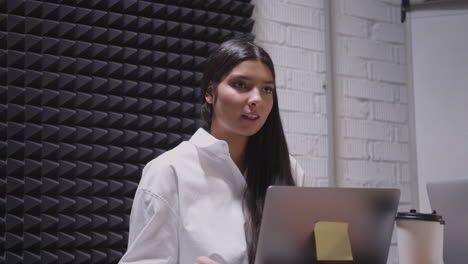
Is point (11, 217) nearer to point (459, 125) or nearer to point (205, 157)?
point (205, 157)

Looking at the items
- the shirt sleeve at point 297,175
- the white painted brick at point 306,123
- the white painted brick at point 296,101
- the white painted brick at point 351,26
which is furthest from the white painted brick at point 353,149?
A: the shirt sleeve at point 297,175

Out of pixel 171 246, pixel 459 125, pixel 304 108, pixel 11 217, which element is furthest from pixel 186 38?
pixel 459 125

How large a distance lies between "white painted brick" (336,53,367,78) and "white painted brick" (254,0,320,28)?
7.1 inches

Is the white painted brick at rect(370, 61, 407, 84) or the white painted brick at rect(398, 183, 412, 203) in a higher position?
the white painted brick at rect(370, 61, 407, 84)

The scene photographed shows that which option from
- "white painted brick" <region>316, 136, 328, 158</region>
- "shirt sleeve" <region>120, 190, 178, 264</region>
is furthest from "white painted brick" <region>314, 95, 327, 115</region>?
"shirt sleeve" <region>120, 190, 178, 264</region>

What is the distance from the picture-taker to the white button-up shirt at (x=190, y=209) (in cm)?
130

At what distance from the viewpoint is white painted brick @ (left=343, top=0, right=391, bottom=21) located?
8.15 feet

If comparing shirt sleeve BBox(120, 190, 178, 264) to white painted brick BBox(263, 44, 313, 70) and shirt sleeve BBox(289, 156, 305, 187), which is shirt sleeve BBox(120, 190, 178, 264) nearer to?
shirt sleeve BBox(289, 156, 305, 187)

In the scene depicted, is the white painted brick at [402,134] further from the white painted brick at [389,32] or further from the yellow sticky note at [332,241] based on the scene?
the yellow sticky note at [332,241]

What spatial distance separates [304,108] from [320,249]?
1304 mm

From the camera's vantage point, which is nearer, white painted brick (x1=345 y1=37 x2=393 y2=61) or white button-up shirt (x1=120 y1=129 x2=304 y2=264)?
white button-up shirt (x1=120 y1=129 x2=304 y2=264)

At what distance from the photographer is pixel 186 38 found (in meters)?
2.11

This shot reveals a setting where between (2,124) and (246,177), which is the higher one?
(2,124)

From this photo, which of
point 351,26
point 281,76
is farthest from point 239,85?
point 351,26
